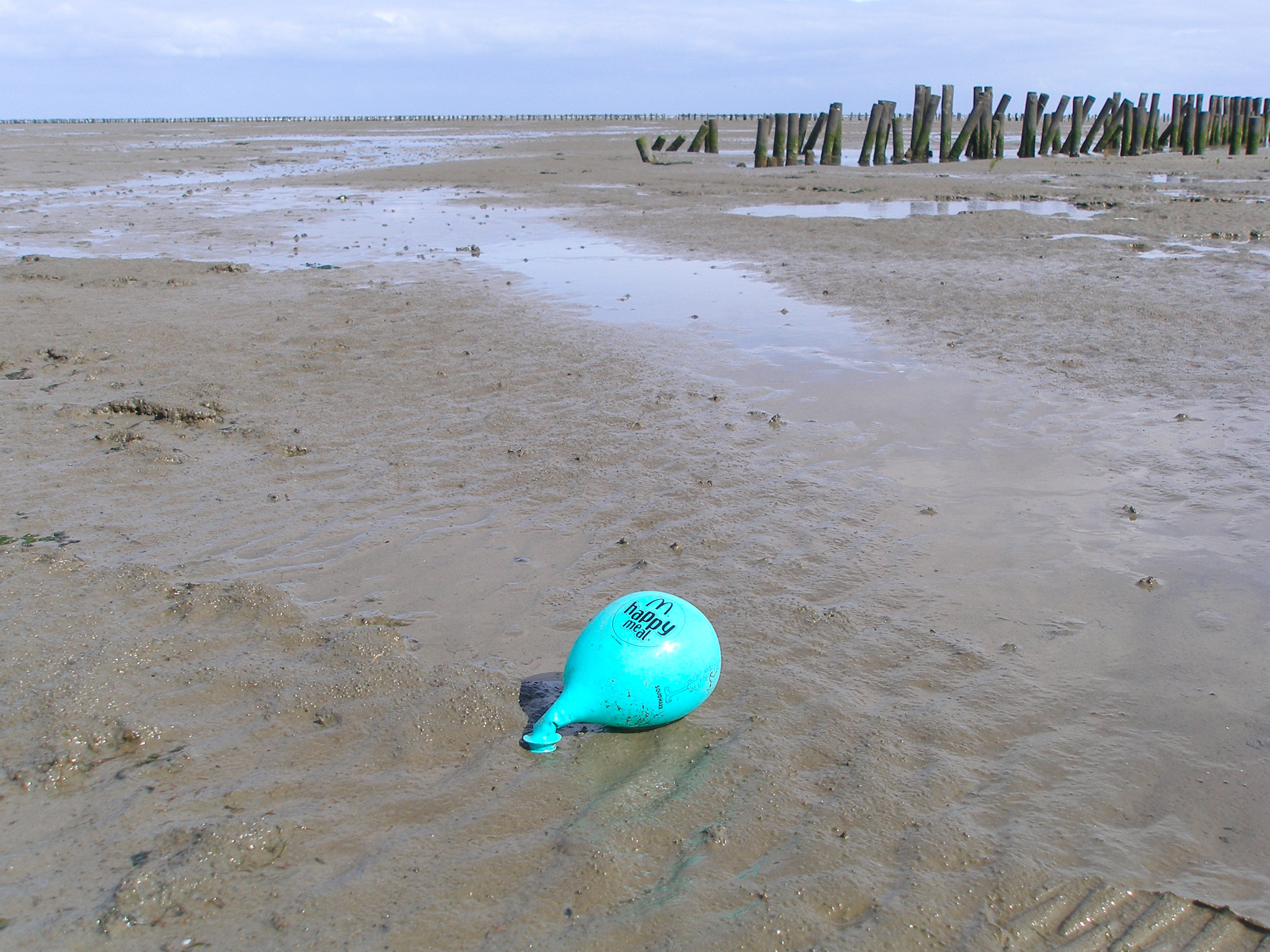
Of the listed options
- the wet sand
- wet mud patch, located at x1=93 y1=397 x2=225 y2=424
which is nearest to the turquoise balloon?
the wet sand

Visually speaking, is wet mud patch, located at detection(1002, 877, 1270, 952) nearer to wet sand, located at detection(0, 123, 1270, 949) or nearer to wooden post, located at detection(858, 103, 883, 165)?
wet sand, located at detection(0, 123, 1270, 949)

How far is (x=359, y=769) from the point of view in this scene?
2.63 m

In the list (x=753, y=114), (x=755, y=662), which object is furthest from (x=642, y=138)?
(x=753, y=114)

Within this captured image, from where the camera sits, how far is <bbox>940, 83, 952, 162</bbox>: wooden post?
28172 millimetres

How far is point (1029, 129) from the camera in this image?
97.0 ft

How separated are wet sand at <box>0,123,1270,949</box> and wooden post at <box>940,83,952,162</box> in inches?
883

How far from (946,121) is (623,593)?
29749 millimetres

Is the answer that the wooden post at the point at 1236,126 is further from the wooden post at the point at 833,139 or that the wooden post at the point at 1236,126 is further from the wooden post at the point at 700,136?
the wooden post at the point at 700,136

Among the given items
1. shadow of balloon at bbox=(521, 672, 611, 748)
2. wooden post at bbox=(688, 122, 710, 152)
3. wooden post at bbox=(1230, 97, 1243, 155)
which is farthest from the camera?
wooden post at bbox=(688, 122, 710, 152)

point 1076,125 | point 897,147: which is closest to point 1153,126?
point 1076,125

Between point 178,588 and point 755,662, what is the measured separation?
2.36m

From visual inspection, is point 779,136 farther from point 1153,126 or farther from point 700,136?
point 1153,126

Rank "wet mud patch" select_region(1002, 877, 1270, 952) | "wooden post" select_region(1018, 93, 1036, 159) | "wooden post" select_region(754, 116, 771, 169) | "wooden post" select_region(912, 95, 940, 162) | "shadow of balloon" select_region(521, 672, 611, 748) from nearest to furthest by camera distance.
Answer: "wet mud patch" select_region(1002, 877, 1270, 952) < "shadow of balloon" select_region(521, 672, 611, 748) < "wooden post" select_region(754, 116, 771, 169) < "wooden post" select_region(912, 95, 940, 162) < "wooden post" select_region(1018, 93, 1036, 159)

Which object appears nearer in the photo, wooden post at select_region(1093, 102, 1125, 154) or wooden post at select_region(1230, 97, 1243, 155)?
wooden post at select_region(1093, 102, 1125, 154)
